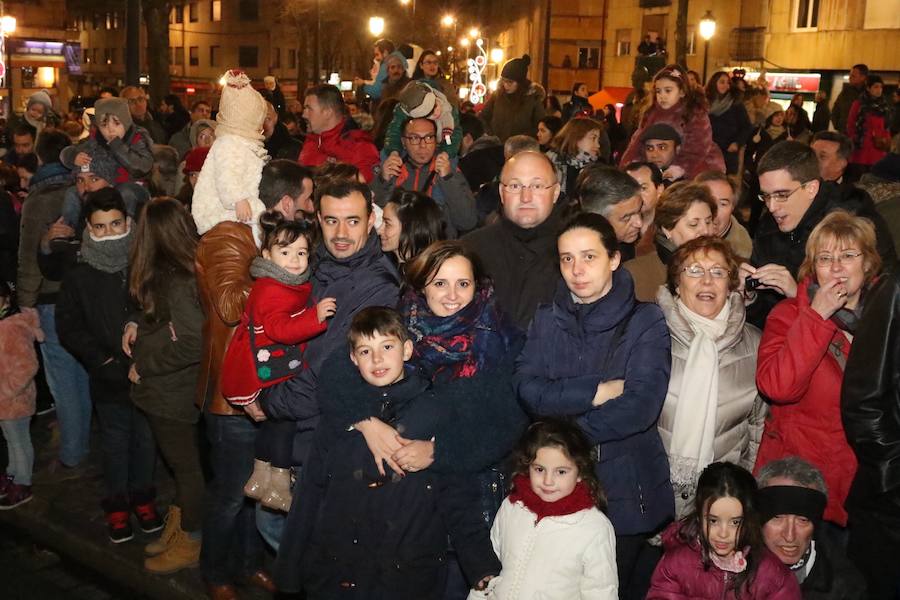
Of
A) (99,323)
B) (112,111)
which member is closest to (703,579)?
(99,323)

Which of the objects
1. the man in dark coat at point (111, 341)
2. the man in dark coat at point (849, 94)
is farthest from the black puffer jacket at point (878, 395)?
the man in dark coat at point (849, 94)

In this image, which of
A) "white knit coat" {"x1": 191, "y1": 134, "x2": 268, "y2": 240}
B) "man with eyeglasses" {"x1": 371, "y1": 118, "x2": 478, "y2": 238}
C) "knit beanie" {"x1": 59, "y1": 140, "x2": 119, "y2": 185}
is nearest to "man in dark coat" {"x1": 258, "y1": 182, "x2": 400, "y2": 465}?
"white knit coat" {"x1": 191, "y1": 134, "x2": 268, "y2": 240}

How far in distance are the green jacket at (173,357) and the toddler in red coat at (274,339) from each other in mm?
801

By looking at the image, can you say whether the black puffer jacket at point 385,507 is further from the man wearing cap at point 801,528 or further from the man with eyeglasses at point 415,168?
the man with eyeglasses at point 415,168

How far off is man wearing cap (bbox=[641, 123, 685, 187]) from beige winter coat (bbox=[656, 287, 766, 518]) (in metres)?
3.54

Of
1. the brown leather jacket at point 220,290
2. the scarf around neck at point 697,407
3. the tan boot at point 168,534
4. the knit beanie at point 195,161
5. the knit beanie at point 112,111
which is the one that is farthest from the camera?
the knit beanie at point 112,111

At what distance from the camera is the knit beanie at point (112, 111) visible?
8.50m

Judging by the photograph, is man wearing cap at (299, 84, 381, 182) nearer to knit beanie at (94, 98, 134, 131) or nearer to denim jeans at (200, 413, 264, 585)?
knit beanie at (94, 98, 134, 131)

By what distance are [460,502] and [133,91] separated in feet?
35.0

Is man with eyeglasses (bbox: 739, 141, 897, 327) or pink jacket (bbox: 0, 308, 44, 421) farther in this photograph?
pink jacket (bbox: 0, 308, 44, 421)

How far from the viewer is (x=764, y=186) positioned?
580cm

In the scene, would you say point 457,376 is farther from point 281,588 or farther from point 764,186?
point 764,186

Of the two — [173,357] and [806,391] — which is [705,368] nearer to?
[806,391]

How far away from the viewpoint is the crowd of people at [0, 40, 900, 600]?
4246 mm
